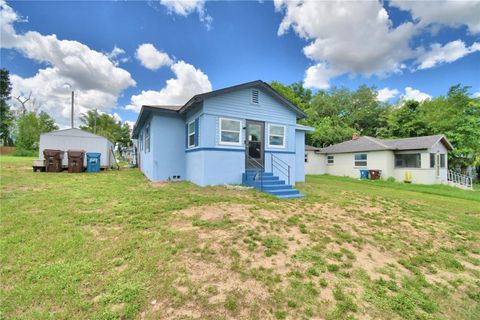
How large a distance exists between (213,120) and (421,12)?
14.3m

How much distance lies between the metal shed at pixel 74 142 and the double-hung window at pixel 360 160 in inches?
822

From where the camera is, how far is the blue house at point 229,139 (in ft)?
26.7

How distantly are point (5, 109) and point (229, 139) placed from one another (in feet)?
159

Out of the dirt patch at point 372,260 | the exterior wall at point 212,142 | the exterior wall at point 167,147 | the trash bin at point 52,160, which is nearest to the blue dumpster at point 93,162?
the trash bin at point 52,160

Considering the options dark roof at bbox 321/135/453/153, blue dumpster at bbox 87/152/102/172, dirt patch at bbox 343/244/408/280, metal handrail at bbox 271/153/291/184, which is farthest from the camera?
dark roof at bbox 321/135/453/153

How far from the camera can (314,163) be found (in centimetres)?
2159

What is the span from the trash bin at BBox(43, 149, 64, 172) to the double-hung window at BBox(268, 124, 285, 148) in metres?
12.1

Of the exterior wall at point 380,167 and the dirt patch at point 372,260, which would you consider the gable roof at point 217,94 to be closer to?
the dirt patch at point 372,260

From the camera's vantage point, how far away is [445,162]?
16.8 m

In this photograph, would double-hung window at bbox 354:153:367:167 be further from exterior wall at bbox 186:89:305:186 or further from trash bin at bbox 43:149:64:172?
trash bin at bbox 43:149:64:172

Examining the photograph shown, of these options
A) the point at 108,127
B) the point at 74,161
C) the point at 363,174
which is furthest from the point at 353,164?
the point at 108,127

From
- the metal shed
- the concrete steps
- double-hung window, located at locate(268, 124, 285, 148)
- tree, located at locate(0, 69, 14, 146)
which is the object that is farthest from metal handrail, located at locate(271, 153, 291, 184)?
tree, located at locate(0, 69, 14, 146)

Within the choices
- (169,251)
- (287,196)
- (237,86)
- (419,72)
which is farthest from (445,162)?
(169,251)

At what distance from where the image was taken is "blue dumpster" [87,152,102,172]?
43.1ft
